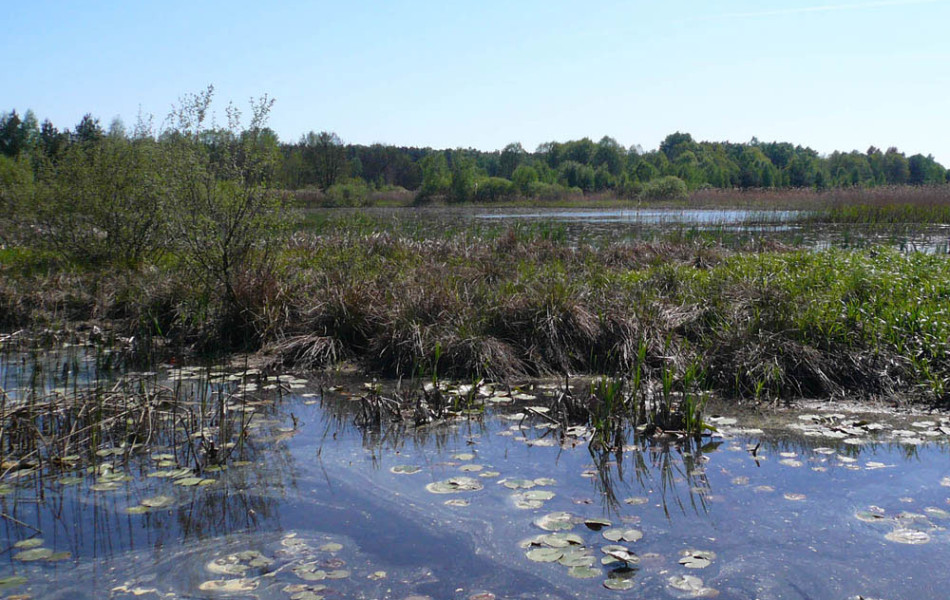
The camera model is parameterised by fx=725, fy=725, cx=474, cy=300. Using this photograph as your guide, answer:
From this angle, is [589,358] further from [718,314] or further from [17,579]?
[17,579]

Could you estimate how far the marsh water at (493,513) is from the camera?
3.28m

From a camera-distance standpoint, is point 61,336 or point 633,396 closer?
point 633,396

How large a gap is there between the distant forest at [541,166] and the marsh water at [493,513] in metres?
5.36

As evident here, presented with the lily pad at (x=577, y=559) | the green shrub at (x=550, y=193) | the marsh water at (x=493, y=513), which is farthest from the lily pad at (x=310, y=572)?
the green shrub at (x=550, y=193)

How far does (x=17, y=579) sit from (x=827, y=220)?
25.6 meters

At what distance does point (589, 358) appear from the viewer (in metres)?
7.28

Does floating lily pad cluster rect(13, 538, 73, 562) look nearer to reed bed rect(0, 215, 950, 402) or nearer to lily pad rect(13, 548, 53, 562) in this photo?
lily pad rect(13, 548, 53, 562)

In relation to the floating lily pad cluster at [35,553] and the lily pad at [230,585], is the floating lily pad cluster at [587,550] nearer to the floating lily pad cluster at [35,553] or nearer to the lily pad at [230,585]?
the lily pad at [230,585]

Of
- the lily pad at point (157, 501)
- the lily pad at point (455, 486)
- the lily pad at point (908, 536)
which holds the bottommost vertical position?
the lily pad at point (908, 536)

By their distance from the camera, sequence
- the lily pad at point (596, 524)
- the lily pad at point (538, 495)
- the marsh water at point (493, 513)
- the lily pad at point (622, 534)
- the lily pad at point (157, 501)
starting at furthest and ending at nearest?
the lily pad at point (538, 495) → the lily pad at point (157, 501) → the lily pad at point (596, 524) → the lily pad at point (622, 534) → the marsh water at point (493, 513)

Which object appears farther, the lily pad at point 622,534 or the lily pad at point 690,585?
the lily pad at point 622,534

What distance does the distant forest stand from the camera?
4216 cm

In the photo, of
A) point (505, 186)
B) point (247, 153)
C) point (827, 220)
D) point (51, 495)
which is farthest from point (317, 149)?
point (51, 495)

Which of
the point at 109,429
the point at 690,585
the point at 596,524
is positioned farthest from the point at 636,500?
the point at 109,429
